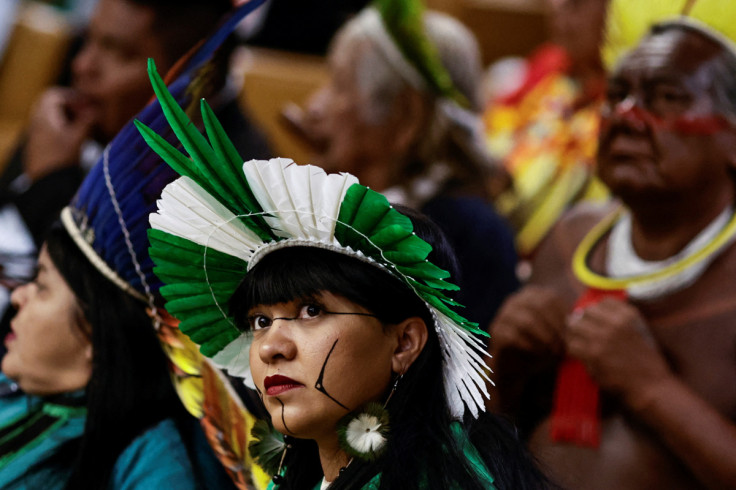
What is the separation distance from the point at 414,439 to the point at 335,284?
257 millimetres

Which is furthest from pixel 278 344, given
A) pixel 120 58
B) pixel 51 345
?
pixel 120 58

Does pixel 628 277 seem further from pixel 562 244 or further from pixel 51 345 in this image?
pixel 51 345

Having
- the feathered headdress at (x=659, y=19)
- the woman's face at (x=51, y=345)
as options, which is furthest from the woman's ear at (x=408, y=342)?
the feathered headdress at (x=659, y=19)

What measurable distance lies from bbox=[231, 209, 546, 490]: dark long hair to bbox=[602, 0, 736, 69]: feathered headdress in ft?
3.33

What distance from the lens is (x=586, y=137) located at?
152 inches

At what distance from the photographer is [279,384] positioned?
1.50 metres

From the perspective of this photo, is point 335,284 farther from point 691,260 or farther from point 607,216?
point 607,216

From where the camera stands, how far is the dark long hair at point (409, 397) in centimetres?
146

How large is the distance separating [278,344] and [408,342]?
201mm

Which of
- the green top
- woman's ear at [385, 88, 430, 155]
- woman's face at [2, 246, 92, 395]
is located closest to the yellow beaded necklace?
woman's ear at [385, 88, 430, 155]

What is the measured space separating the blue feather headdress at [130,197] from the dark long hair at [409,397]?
0.41 m

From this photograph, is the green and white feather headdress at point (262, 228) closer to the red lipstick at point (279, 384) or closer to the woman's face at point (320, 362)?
the woman's face at point (320, 362)

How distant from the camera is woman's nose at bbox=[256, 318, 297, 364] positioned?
4.88 ft

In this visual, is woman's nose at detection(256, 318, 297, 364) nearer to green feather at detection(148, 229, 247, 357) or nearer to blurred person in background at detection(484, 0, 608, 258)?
green feather at detection(148, 229, 247, 357)
